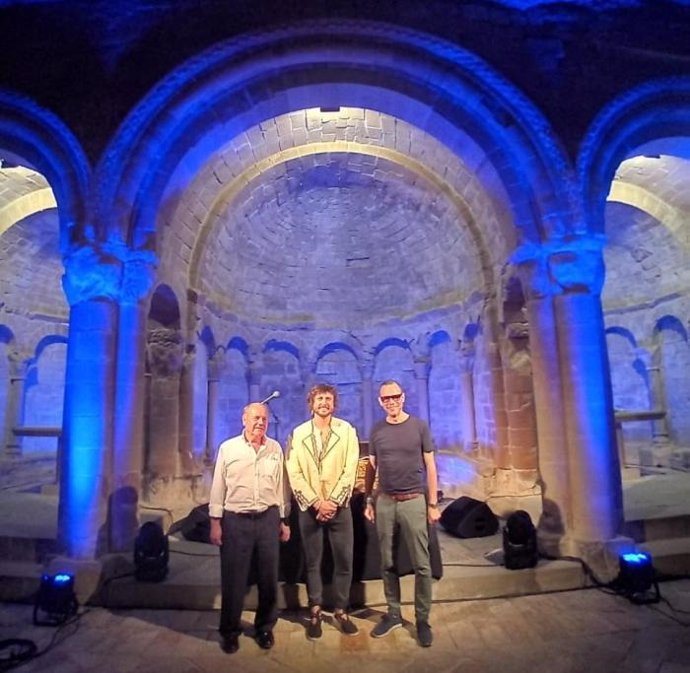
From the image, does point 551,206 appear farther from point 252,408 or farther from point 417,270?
point 417,270

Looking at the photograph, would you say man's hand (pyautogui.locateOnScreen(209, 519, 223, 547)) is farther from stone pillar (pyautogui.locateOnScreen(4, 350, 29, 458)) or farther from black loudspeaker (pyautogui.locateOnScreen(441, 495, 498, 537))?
stone pillar (pyautogui.locateOnScreen(4, 350, 29, 458))

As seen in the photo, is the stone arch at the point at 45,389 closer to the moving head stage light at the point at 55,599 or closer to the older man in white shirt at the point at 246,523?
the moving head stage light at the point at 55,599

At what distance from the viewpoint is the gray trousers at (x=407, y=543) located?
3.54 metres

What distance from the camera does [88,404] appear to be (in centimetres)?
477

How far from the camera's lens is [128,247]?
510 cm

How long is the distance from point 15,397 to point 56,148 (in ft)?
28.1

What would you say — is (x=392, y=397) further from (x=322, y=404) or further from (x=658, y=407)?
(x=658, y=407)

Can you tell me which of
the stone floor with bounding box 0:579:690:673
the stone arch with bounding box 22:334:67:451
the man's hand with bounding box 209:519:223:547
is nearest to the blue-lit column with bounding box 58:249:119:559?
the stone floor with bounding box 0:579:690:673

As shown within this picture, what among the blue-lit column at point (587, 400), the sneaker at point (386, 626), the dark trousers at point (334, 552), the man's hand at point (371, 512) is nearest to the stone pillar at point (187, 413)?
the dark trousers at point (334, 552)

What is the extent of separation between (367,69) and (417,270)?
5.36 meters

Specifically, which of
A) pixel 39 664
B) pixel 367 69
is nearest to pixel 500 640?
pixel 39 664

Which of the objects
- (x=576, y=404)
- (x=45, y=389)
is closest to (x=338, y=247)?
(x=576, y=404)

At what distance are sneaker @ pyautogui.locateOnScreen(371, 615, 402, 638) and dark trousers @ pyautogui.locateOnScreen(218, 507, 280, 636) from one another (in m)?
0.78

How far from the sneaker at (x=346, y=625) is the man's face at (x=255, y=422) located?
4.93 feet
